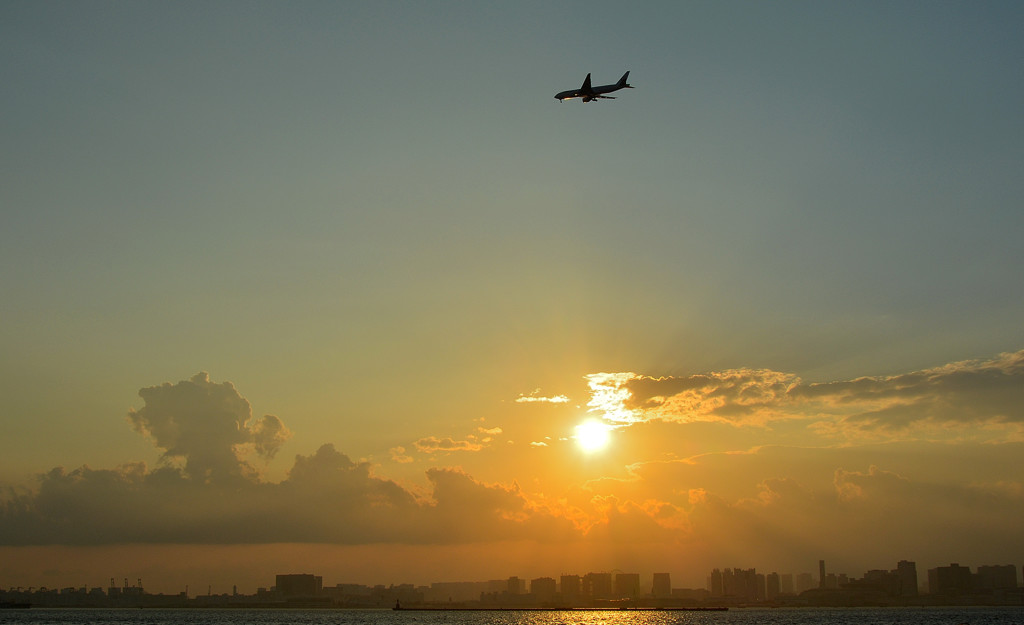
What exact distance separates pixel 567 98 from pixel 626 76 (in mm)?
11934

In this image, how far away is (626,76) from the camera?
164m

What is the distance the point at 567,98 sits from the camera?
163500 mm
